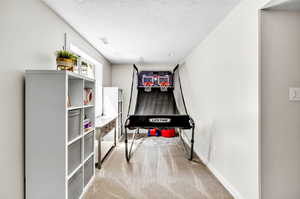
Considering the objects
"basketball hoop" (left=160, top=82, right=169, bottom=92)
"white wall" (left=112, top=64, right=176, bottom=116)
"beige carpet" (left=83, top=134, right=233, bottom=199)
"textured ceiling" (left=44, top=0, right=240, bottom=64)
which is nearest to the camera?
"textured ceiling" (left=44, top=0, right=240, bottom=64)

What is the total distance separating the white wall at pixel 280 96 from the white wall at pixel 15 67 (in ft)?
7.58

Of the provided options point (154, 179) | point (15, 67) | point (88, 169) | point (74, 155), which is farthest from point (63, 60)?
point (154, 179)

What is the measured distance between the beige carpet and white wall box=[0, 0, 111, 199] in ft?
3.04

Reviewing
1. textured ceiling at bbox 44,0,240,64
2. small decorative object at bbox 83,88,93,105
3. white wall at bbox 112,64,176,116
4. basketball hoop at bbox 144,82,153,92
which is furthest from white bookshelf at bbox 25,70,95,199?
white wall at bbox 112,64,176,116

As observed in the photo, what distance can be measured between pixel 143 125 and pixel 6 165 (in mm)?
2073

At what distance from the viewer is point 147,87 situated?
16.3 feet

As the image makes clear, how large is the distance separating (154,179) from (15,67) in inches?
86.8

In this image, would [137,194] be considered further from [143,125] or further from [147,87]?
[147,87]

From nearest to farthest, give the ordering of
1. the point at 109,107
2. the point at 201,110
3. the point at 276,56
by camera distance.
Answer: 1. the point at 276,56
2. the point at 201,110
3. the point at 109,107

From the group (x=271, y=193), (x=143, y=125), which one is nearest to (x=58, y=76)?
A: (x=143, y=125)

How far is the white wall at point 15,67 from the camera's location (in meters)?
1.49

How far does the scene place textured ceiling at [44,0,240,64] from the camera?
2.07 metres

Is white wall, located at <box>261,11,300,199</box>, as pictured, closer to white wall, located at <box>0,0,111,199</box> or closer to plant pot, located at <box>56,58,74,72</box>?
plant pot, located at <box>56,58,74,72</box>

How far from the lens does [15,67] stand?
64.1 inches
